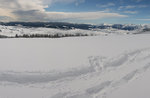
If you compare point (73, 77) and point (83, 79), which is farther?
point (73, 77)

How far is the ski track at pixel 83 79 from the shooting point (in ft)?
19.2

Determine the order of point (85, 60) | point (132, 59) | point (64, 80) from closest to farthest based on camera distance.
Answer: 1. point (64, 80)
2. point (85, 60)
3. point (132, 59)

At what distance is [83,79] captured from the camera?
23.3ft

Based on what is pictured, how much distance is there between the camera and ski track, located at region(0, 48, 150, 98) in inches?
231

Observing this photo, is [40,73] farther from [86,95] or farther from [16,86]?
[86,95]

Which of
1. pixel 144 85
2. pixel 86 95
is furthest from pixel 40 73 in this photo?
pixel 144 85

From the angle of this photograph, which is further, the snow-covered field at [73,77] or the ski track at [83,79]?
the ski track at [83,79]

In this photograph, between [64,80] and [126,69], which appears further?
Answer: [126,69]

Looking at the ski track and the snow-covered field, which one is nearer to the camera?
the snow-covered field

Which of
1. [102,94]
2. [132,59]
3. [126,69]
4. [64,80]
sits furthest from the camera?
[132,59]

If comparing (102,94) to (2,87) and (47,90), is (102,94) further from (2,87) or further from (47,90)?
(2,87)

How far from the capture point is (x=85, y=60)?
30.6 ft

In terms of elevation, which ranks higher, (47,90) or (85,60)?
(85,60)

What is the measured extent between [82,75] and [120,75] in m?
2.31
